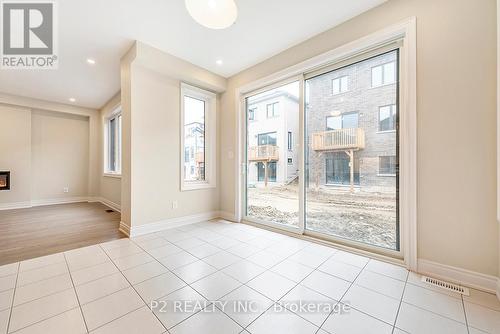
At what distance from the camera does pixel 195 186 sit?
379cm

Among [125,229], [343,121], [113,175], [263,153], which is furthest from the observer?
[113,175]

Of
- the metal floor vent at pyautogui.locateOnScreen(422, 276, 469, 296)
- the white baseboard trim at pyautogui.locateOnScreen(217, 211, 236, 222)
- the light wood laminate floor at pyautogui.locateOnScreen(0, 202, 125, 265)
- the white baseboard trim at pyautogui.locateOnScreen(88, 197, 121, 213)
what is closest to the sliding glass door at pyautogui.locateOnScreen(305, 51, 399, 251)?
the metal floor vent at pyautogui.locateOnScreen(422, 276, 469, 296)

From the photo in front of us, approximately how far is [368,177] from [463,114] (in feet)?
3.27

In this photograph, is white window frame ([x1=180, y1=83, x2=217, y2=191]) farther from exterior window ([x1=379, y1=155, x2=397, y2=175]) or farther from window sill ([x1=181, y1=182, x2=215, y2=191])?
exterior window ([x1=379, y1=155, x2=397, y2=175])

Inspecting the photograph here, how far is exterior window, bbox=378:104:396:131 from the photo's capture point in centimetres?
226

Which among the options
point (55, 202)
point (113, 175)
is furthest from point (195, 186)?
point (55, 202)

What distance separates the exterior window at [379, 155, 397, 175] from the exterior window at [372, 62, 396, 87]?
0.87 m

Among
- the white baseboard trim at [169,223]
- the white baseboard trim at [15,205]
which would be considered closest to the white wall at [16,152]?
the white baseboard trim at [15,205]

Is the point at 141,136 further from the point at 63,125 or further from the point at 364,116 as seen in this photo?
the point at 63,125

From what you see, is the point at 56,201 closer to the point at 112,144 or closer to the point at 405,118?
the point at 112,144

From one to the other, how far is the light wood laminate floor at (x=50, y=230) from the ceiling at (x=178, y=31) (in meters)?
2.81

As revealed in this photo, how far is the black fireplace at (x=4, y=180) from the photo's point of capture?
4.71m

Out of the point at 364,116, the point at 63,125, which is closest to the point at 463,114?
the point at 364,116

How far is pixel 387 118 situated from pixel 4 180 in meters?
7.94
